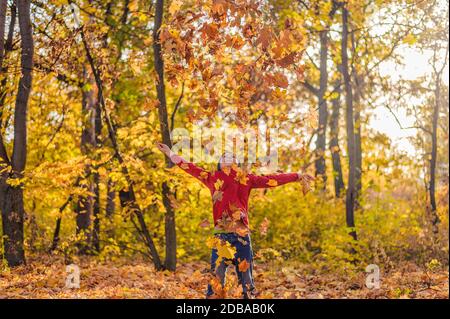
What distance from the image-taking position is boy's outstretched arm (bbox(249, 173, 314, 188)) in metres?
6.52

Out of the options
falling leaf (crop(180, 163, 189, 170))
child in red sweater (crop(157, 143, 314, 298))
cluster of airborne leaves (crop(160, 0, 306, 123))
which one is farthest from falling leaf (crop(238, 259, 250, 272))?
cluster of airborne leaves (crop(160, 0, 306, 123))

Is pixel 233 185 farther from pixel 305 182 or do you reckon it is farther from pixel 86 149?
pixel 86 149

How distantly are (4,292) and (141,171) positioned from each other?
3.42 metres

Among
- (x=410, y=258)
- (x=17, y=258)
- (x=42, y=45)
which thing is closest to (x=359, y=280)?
(x=410, y=258)

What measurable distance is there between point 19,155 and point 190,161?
11.4 feet

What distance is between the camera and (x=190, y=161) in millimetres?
11734

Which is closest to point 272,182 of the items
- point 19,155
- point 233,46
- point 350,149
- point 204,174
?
point 204,174

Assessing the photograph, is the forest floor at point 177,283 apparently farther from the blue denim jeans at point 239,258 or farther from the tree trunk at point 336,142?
the tree trunk at point 336,142

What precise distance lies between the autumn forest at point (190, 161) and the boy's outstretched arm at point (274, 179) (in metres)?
0.02

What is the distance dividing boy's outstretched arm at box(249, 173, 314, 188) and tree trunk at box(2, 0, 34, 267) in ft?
13.9

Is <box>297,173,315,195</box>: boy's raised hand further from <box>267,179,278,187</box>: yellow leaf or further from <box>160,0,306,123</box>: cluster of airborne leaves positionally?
<box>160,0,306,123</box>: cluster of airborne leaves

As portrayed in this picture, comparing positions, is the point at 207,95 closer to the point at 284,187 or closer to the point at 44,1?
the point at 44,1

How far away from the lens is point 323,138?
19.6 m

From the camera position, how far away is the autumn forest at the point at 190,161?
20.9 ft
